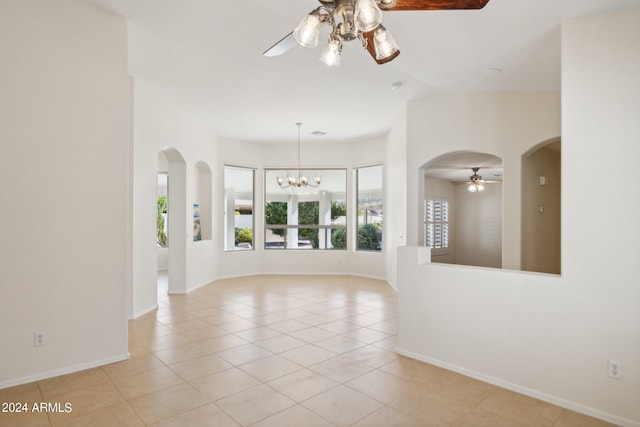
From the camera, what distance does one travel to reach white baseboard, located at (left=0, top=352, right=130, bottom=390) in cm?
299

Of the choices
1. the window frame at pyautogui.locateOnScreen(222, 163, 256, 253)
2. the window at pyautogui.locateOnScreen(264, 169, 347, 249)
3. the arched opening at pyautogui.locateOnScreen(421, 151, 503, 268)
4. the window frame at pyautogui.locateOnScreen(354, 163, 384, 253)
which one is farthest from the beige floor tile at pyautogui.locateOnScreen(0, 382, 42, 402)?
the arched opening at pyautogui.locateOnScreen(421, 151, 503, 268)

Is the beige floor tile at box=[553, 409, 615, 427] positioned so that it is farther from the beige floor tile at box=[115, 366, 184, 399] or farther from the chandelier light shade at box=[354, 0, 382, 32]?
the beige floor tile at box=[115, 366, 184, 399]

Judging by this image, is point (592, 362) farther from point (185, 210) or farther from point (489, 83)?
point (185, 210)

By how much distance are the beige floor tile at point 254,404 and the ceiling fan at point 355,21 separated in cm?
240

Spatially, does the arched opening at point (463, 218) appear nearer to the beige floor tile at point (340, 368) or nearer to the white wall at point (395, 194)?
the white wall at point (395, 194)

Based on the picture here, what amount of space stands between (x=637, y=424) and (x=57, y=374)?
448 centimetres

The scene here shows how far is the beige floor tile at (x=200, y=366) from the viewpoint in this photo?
333cm

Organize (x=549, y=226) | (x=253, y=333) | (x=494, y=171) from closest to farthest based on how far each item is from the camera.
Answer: (x=253, y=333) < (x=549, y=226) < (x=494, y=171)

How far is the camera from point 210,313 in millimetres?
5469

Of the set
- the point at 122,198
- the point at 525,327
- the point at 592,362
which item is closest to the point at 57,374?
the point at 122,198

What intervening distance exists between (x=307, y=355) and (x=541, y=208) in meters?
4.30

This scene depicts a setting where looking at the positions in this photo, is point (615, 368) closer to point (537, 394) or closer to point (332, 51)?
point (537, 394)

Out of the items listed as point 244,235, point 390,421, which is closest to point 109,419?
point 390,421

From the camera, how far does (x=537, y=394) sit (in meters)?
2.91
